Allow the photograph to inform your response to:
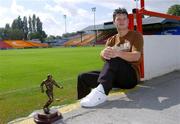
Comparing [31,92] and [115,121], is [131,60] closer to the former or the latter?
[115,121]

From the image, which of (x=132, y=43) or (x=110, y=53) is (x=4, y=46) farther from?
(x=110, y=53)

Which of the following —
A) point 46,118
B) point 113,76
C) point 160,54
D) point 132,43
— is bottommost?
point 46,118

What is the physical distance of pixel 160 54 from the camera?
19.0 feet

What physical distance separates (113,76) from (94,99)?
0.31m

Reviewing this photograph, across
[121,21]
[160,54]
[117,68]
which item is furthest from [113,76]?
[160,54]

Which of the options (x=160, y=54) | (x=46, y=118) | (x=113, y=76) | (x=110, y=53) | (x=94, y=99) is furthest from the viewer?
(x=160, y=54)

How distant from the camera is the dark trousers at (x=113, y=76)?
354 cm

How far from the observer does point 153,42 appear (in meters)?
5.43

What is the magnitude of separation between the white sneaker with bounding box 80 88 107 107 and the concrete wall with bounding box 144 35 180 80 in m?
1.89

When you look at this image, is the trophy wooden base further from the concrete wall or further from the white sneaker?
the concrete wall

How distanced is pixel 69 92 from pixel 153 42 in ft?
6.48

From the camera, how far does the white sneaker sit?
345 centimetres

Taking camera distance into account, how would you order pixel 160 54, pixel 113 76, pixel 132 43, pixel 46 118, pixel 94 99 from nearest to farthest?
pixel 46 118, pixel 94 99, pixel 113 76, pixel 132 43, pixel 160 54

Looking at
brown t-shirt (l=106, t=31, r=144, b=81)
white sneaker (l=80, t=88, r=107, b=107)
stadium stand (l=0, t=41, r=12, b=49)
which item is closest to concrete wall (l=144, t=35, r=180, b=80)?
brown t-shirt (l=106, t=31, r=144, b=81)
